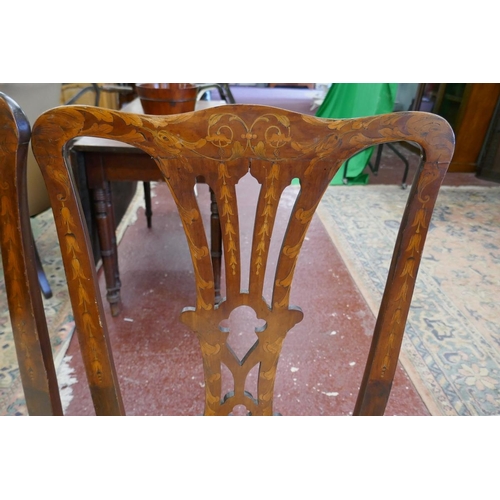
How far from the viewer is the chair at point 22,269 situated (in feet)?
1.39

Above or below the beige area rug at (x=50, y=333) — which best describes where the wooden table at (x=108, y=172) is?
above

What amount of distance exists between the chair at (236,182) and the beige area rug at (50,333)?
0.79m

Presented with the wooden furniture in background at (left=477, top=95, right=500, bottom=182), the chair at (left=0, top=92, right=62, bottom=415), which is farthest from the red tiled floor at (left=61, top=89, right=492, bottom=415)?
the wooden furniture in background at (left=477, top=95, right=500, bottom=182)

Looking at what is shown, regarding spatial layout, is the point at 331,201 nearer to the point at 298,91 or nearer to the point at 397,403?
the point at 397,403

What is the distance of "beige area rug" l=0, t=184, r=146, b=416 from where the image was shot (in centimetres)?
121

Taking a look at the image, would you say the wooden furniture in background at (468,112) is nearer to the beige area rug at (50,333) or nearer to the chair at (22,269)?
the beige area rug at (50,333)

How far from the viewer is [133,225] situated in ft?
7.50

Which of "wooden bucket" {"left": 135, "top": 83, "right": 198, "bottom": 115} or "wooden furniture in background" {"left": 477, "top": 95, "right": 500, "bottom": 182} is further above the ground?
"wooden bucket" {"left": 135, "top": 83, "right": 198, "bottom": 115}

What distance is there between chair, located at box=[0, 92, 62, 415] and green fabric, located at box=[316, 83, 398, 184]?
2.65 m

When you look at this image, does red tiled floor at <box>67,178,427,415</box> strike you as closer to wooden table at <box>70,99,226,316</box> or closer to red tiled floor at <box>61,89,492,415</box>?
red tiled floor at <box>61,89,492,415</box>

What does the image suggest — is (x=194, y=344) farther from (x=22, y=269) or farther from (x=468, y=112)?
(x=468, y=112)

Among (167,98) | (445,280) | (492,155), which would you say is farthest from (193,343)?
(492,155)

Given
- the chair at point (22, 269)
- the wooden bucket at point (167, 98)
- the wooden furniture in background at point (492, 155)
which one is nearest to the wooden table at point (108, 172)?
the wooden bucket at point (167, 98)

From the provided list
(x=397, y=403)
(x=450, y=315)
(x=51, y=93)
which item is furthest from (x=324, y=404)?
(x=51, y=93)
